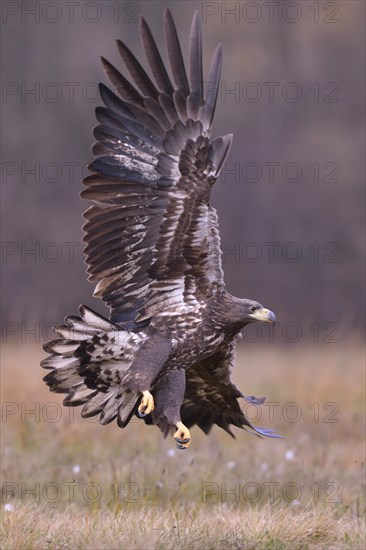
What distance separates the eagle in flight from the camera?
24.4 feet

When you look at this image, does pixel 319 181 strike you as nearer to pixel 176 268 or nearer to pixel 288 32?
pixel 288 32

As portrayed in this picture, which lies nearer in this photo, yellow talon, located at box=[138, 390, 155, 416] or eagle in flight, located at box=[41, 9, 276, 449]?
yellow talon, located at box=[138, 390, 155, 416]

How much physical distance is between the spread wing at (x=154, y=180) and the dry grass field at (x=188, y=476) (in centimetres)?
135

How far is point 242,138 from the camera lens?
991 inches

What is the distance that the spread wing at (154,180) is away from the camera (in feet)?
24.7

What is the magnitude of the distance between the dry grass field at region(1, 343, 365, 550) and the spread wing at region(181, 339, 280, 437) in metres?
0.47

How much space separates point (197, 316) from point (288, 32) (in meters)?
18.4

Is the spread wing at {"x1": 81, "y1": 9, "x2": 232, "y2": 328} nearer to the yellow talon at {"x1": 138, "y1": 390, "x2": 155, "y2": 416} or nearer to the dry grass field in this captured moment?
the yellow talon at {"x1": 138, "y1": 390, "x2": 155, "y2": 416}

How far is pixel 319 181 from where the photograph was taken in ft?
80.2

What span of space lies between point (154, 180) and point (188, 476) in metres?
2.51

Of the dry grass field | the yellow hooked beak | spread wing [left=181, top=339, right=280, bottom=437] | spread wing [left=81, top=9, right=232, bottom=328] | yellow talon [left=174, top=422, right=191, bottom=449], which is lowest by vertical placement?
the dry grass field

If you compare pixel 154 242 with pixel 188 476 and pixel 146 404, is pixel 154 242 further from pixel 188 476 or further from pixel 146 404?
pixel 188 476

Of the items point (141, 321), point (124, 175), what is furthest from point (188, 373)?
point (124, 175)

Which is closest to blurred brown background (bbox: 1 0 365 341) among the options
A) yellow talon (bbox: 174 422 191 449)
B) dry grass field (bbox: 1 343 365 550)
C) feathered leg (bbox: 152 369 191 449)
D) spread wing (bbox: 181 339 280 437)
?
dry grass field (bbox: 1 343 365 550)
